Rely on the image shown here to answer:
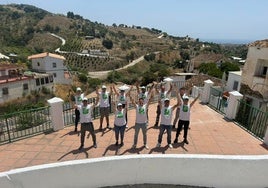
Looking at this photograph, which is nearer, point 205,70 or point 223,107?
point 223,107

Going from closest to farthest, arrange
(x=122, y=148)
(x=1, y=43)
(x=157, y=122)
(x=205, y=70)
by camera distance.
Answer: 1. (x=122, y=148)
2. (x=157, y=122)
3. (x=205, y=70)
4. (x=1, y=43)

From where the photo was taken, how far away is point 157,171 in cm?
571

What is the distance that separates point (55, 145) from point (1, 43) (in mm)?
72790

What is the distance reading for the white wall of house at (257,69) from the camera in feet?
54.3

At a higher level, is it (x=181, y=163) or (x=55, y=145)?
(x=181, y=163)

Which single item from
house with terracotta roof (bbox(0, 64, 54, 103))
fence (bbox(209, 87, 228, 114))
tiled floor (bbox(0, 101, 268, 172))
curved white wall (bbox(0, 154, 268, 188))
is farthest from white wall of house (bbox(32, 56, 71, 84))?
curved white wall (bbox(0, 154, 268, 188))

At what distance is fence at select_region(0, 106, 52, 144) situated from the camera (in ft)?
25.5

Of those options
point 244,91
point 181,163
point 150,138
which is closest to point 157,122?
point 150,138

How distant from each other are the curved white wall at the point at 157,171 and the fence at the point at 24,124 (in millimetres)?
2883

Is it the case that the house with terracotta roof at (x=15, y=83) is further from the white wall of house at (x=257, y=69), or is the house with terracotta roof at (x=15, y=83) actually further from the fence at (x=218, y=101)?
the white wall of house at (x=257, y=69)

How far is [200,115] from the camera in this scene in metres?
10.4

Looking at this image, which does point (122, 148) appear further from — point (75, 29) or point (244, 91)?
point (75, 29)

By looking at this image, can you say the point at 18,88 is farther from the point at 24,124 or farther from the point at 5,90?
the point at 24,124

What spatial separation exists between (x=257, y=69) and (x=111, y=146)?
14203 mm
